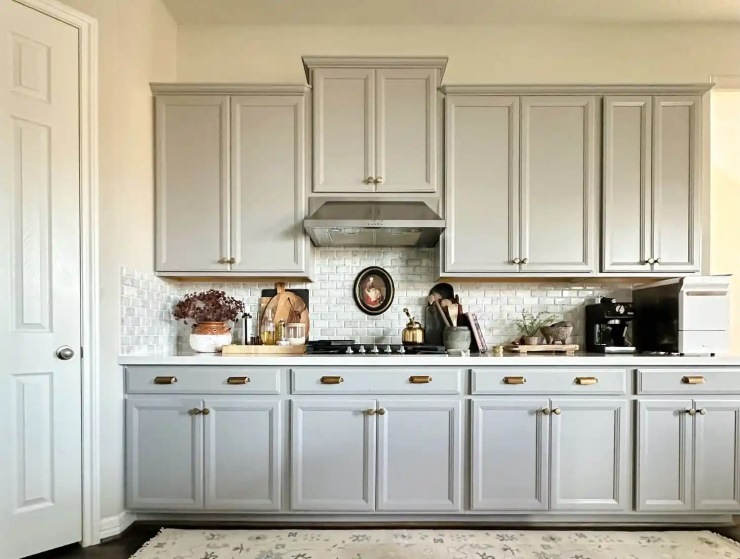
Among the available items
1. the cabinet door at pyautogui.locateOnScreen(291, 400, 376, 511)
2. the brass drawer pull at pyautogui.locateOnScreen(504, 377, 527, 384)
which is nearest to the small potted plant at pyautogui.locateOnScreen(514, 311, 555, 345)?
the brass drawer pull at pyautogui.locateOnScreen(504, 377, 527, 384)

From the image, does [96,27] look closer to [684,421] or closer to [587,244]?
[587,244]

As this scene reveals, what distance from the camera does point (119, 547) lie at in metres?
2.43

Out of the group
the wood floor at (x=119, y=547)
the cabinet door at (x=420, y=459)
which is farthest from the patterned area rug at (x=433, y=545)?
the cabinet door at (x=420, y=459)

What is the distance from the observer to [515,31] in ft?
11.0

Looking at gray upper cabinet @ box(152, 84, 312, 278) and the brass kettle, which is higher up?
gray upper cabinet @ box(152, 84, 312, 278)

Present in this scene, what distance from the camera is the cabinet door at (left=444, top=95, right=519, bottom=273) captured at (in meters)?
2.97

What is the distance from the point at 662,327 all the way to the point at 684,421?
57 cm

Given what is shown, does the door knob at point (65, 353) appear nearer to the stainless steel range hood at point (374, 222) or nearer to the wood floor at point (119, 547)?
the wood floor at point (119, 547)

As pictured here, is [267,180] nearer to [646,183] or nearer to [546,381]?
[546,381]

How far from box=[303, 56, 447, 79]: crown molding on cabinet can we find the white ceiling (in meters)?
0.48

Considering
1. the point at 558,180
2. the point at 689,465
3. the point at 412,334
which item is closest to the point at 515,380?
the point at 412,334

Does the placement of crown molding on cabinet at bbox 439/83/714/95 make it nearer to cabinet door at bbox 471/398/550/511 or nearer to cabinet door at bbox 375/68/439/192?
cabinet door at bbox 375/68/439/192

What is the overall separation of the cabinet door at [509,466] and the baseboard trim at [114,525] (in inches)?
71.9

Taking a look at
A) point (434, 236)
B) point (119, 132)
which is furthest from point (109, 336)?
point (434, 236)
